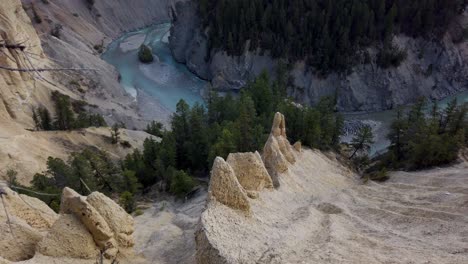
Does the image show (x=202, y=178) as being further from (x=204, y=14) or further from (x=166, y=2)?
(x=166, y=2)

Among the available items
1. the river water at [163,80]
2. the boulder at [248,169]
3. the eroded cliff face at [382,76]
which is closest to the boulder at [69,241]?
the boulder at [248,169]

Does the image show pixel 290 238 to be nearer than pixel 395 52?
Yes

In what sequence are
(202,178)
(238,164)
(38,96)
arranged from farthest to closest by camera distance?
(38,96) → (202,178) → (238,164)

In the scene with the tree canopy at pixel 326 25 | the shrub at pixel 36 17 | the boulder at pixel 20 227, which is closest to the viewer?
the boulder at pixel 20 227

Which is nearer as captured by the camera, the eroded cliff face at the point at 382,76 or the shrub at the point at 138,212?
the shrub at the point at 138,212

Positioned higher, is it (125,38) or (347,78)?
(125,38)

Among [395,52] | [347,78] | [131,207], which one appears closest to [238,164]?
[131,207]

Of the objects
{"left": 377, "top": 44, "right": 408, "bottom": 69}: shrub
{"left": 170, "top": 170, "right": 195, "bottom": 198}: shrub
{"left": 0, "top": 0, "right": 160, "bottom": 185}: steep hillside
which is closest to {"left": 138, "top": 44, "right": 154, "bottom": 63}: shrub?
{"left": 0, "top": 0, "right": 160, "bottom": 185}: steep hillside

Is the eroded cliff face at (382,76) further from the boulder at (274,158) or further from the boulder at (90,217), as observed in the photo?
the boulder at (90,217)
